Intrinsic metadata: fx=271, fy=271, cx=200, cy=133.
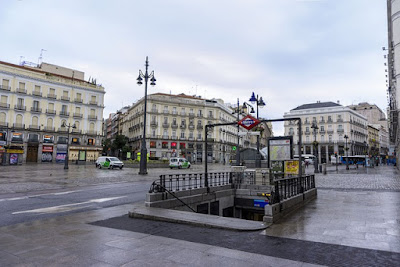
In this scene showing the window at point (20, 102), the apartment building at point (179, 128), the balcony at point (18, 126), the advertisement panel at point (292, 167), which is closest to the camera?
the advertisement panel at point (292, 167)

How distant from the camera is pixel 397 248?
4.78 meters

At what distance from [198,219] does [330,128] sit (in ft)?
270

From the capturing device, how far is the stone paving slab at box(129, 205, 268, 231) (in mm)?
6130

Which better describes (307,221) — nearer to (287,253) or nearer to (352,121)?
(287,253)

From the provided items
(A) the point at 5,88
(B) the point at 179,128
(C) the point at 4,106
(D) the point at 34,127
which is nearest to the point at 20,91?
(A) the point at 5,88

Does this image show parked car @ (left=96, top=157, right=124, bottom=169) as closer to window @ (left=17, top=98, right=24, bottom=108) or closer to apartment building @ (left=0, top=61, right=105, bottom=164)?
apartment building @ (left=0, top=61, right=105, bottom=164)

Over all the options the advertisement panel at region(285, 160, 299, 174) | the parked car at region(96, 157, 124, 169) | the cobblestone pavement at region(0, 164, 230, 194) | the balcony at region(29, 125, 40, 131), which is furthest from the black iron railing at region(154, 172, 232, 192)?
the balcony at region(29, 125, 40, 131)

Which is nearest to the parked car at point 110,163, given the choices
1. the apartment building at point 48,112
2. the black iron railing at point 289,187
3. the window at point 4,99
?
the apartment building at point 48,112

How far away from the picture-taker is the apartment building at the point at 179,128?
221 feet

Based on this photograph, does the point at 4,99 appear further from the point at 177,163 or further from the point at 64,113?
the point at 177,163

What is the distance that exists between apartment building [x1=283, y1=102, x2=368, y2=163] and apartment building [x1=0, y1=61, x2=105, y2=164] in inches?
2107

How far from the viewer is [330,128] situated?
7938 centimetres

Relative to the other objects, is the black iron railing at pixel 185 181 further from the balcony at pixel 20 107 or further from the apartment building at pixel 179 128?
the apartment building at pixel 179 128

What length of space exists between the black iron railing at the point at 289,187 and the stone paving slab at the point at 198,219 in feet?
3.91
